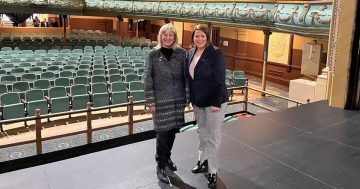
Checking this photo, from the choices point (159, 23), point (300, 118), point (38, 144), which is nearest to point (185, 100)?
point (300, 118)

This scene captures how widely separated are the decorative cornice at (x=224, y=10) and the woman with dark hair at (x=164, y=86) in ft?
20.2

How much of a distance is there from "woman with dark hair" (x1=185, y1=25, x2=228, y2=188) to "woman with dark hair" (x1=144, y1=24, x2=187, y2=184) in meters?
0.09

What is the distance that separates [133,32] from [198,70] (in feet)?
73.7

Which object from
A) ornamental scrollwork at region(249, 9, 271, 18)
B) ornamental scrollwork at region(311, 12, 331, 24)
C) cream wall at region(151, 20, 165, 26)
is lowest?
ornamental scrollwork at region(311, 12, 331, 24)

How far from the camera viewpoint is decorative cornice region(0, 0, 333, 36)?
791cm

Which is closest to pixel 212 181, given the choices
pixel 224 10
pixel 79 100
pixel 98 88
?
pixel 79 100

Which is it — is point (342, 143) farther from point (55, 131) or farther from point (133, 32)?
point (133, 32)

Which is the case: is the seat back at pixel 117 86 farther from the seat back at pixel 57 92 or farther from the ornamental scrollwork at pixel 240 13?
the ornamental scrollwork at pixel 240 13

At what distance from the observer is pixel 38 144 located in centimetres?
443

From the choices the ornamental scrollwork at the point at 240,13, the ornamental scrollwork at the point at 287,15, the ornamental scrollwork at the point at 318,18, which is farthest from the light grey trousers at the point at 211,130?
the ornamental scrollwork at the point at 240,13

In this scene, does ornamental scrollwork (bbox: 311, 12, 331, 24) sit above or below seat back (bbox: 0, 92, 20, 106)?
above

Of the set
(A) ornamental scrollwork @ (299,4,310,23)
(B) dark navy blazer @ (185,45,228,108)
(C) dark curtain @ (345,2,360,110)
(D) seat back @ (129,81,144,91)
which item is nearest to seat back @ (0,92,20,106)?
(D) seat back @ (129,81,144,91)

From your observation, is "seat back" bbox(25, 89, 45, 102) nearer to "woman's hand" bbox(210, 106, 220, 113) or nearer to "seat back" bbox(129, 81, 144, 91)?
"seat back" bbox(129, 81, 144, 91)

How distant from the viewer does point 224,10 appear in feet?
36.1
